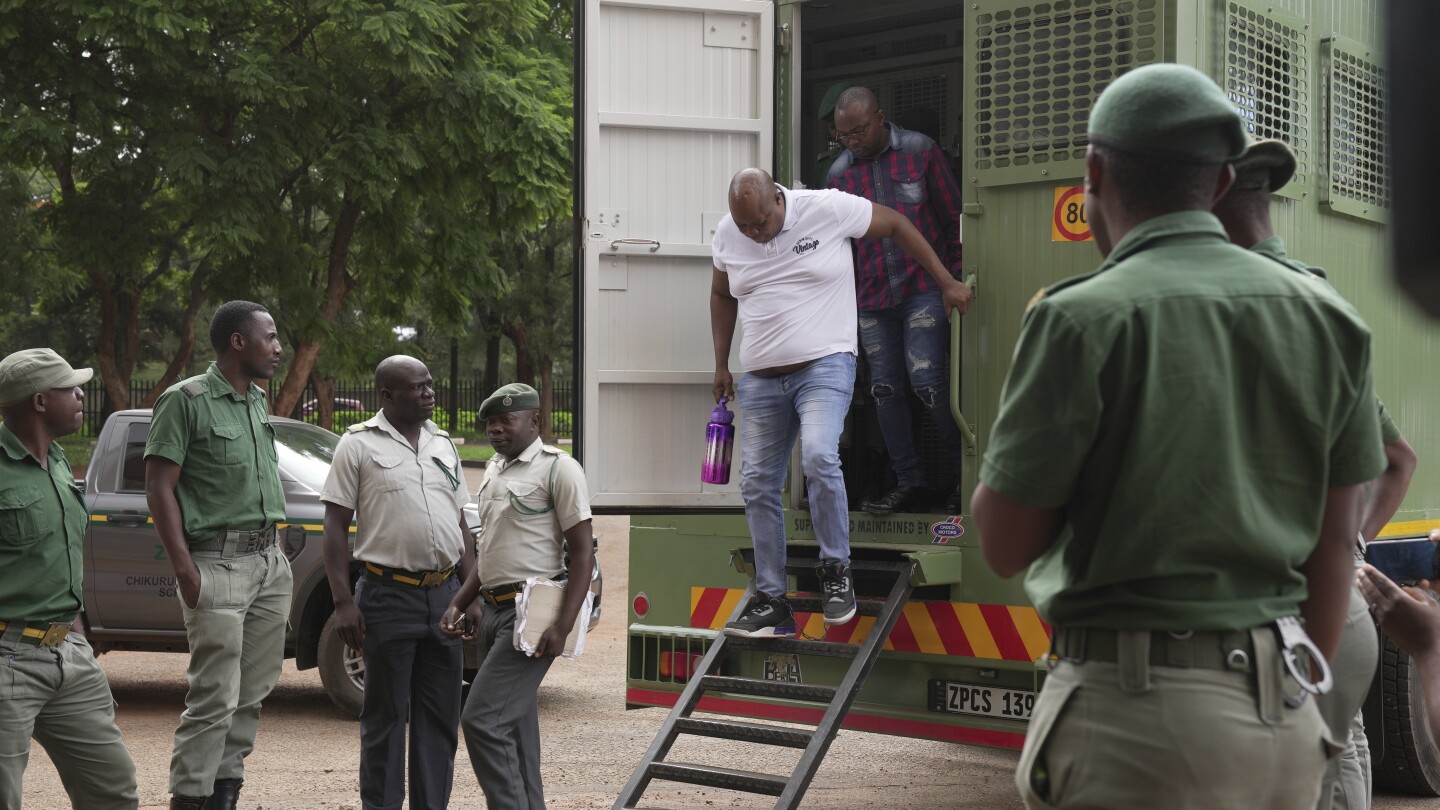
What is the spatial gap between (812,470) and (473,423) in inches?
1374

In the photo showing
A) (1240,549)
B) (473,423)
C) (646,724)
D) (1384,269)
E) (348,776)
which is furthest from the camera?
(473,423)

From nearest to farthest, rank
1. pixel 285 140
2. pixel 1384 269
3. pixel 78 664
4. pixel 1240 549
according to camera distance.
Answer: pixel 1384 269
pixel 1240 549
pixel 78 664
pixel 285 140

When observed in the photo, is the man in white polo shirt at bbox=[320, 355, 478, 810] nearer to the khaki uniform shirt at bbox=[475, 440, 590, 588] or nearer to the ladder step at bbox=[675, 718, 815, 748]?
the khaki uniform shirt at bbox=[475, 440, 590, 588]

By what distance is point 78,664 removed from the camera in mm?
4637

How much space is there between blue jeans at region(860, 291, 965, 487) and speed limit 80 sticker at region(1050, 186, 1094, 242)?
27.1 inches

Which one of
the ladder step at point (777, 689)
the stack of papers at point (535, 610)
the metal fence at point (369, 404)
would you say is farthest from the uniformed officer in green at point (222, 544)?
the metal fence at point (369, 404)

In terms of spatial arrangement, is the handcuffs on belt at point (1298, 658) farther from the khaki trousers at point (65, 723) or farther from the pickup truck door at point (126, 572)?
the pickup truck door at point (126, 572)

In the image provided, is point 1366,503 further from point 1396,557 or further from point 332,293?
point 332,293

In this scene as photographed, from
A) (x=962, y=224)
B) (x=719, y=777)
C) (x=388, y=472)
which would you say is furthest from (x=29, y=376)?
(x=962, y=224)

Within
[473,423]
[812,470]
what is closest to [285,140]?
[812,470]

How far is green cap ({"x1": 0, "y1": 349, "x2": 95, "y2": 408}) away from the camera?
15.6 ft

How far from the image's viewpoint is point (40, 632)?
179 inches

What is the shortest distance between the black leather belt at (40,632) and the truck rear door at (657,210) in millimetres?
2665

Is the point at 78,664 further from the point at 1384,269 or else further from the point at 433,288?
the point at 433,288
